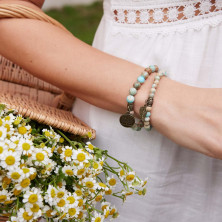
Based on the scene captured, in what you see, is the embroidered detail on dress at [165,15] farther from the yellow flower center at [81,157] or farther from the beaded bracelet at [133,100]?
the yellow flower center at [81,157]

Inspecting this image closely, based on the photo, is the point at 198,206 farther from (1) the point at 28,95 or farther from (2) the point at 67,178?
(1) the point at 28,95

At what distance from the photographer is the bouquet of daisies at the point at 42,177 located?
0.71 m

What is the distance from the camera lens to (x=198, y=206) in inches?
39.7

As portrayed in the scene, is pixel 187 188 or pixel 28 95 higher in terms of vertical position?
pixel 28 95

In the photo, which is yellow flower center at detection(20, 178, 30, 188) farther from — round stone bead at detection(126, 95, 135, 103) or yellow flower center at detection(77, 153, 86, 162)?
round stone bead at detection(126, 95, 135, 103)

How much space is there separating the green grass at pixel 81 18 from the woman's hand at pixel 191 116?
7.89ft

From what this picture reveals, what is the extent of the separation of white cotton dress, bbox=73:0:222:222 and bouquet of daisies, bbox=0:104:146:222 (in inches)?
4.7

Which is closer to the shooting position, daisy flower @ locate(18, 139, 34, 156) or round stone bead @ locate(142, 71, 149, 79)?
daisy flower @ locate(18, 139, 34, 156)

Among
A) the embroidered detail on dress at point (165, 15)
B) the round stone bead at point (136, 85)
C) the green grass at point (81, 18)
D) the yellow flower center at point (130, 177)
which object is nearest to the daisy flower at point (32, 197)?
the yellow flower center at point (130, 177)

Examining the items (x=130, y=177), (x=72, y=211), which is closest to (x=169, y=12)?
(x=130, y=177)

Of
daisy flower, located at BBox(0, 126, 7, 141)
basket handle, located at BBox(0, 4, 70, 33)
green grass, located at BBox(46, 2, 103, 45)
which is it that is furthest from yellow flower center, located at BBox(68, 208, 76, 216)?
green grass, located at BBox(46, 2, 103, 45)

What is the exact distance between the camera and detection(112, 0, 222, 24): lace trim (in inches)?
36.5

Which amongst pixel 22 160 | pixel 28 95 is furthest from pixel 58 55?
pixel 28 95

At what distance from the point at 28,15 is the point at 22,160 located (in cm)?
36
